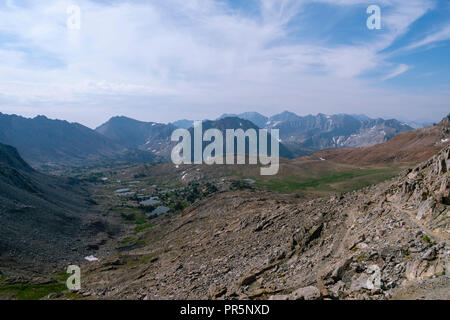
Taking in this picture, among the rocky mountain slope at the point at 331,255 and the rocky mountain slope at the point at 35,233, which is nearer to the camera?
the rocky mountain slope at the point at 331,255

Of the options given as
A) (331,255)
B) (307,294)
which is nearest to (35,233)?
(331,255)

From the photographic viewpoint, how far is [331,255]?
85.1 feet

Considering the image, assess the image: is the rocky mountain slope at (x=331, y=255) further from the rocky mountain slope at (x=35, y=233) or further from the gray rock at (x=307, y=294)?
the rocky mountain slope at (x=35, y=233)

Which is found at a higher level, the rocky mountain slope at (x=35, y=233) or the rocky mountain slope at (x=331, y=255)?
the rocky mountain slope at (x=331, y=255)

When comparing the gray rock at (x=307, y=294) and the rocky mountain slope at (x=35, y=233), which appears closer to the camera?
the gray rock at (x=307, y=294)

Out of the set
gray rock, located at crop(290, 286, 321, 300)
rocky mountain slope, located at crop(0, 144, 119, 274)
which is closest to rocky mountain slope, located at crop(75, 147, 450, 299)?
gray rock, located at crop(290, 286, 321, 300)

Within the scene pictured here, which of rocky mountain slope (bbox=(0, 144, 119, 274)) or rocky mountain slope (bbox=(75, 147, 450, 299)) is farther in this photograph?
rocky mountain slope (bbox=(0, 144, 119, 274))

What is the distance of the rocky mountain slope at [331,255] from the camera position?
1831 centimetres

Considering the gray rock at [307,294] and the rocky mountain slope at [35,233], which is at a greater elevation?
the gray rock at [307,294]

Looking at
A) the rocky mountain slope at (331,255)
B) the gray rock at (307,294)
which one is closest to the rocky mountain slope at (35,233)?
the rocky mountain slope at (331,255)

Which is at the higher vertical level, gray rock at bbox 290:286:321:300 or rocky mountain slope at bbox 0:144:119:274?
gray rock at bbox 290:286:321:300

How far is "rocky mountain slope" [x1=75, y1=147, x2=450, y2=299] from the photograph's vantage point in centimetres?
1831

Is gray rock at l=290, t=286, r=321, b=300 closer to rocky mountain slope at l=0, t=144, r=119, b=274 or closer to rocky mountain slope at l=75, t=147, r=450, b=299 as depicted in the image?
rocky mountain slope at l=75, t=147, r=450, b=299

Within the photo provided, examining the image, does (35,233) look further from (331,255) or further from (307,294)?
(307,294)
